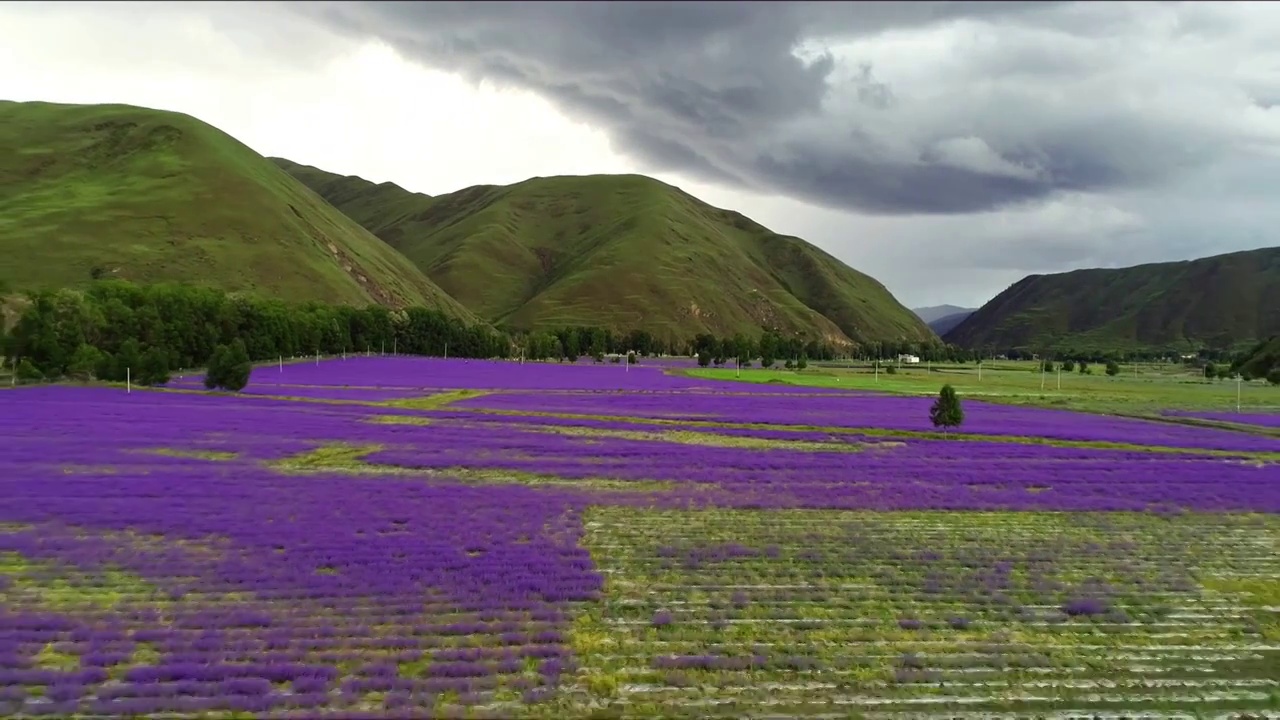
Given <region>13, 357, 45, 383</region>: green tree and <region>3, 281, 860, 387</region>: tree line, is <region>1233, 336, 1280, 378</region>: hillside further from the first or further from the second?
<region>13, 357, 45, 383</region>: green tree

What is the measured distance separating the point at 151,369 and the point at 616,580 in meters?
72.0

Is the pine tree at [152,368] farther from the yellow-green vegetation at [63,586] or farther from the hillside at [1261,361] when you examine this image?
the hillside at [1261,361]

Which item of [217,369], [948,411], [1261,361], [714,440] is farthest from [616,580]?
[1261,361]

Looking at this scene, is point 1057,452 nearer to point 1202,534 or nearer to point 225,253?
point 1202,534

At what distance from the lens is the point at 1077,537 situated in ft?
88.7

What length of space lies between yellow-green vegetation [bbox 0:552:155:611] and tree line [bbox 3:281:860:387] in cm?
5709

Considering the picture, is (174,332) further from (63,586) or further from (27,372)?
(63,586)

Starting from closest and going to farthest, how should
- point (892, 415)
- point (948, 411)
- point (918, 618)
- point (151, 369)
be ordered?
point (918, 618) < point (948, 411) < point (892, 415) < point (151, 369)

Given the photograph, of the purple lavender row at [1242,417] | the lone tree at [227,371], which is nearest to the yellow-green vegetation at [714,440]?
the lone tree at [227,371]

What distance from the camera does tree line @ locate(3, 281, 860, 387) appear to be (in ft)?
245

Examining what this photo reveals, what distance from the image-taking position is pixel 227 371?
7175 cm

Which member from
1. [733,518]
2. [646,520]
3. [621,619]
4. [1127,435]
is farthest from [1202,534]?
[1127,435]

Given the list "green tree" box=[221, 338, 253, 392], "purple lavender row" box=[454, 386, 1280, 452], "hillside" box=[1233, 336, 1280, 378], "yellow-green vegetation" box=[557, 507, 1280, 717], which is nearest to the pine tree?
"green tree" box=[221, 338, 253, 392]

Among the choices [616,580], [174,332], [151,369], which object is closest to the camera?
[616,580]
